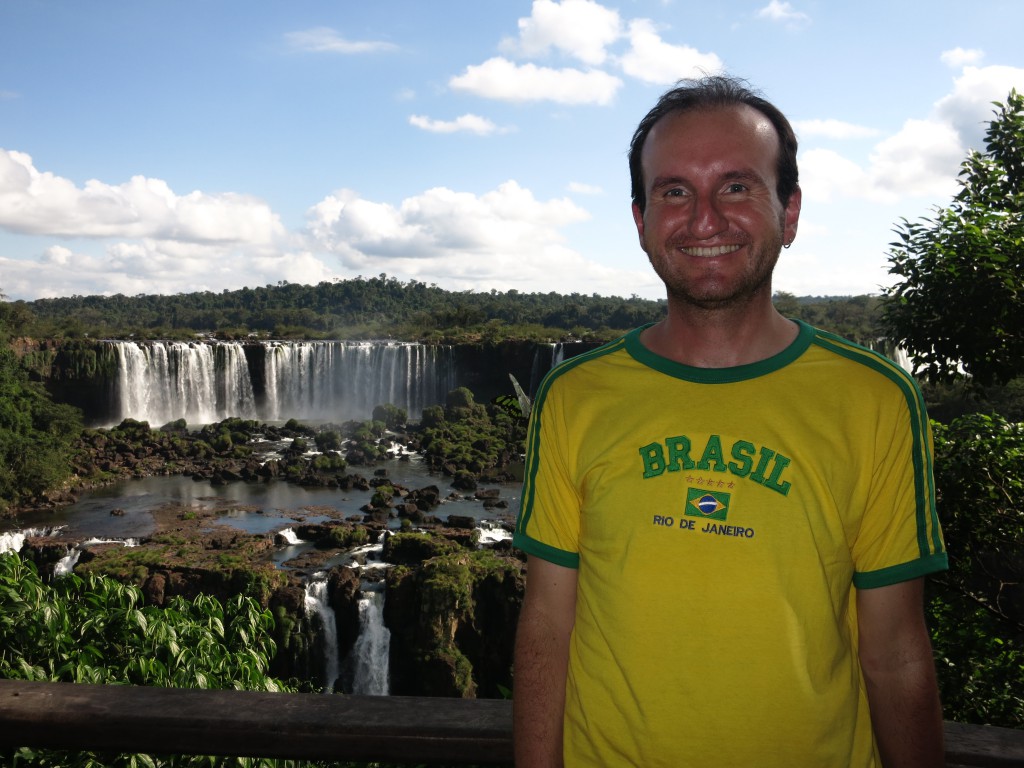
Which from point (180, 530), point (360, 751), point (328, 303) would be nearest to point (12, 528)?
point (180, 530)

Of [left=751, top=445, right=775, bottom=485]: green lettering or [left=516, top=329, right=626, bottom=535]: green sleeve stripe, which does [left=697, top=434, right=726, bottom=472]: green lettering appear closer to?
[left=751, top=445, right=775, bottom=485]: green lettering

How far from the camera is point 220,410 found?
3186cm

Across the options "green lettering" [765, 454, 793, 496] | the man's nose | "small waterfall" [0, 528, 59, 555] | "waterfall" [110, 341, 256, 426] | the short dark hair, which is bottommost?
"small waterfall" [0, 528, 59, 555]

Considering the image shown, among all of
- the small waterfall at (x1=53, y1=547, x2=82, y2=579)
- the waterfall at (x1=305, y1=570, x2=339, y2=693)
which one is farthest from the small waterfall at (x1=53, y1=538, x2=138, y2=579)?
the waterfall at (x1=305, y1=570, x2=339, y2=693)

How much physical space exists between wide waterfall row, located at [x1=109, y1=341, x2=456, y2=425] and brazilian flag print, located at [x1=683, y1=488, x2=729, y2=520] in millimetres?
31895

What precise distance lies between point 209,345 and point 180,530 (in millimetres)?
14295

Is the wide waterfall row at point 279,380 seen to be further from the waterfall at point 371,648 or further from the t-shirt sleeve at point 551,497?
the t-shirt sleeve at point 551,497

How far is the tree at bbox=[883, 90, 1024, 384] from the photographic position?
4219mm

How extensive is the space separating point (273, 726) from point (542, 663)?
53 cm

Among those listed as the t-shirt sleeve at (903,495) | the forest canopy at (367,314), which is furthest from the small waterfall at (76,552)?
the t-shirt sleeve at (903,495)

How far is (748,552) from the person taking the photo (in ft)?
3.82

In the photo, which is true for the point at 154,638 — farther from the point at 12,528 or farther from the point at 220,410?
the point at 220,410

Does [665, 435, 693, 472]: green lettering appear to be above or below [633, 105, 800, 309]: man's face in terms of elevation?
below

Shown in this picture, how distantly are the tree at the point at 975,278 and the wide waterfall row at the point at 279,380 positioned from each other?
29.1 m
